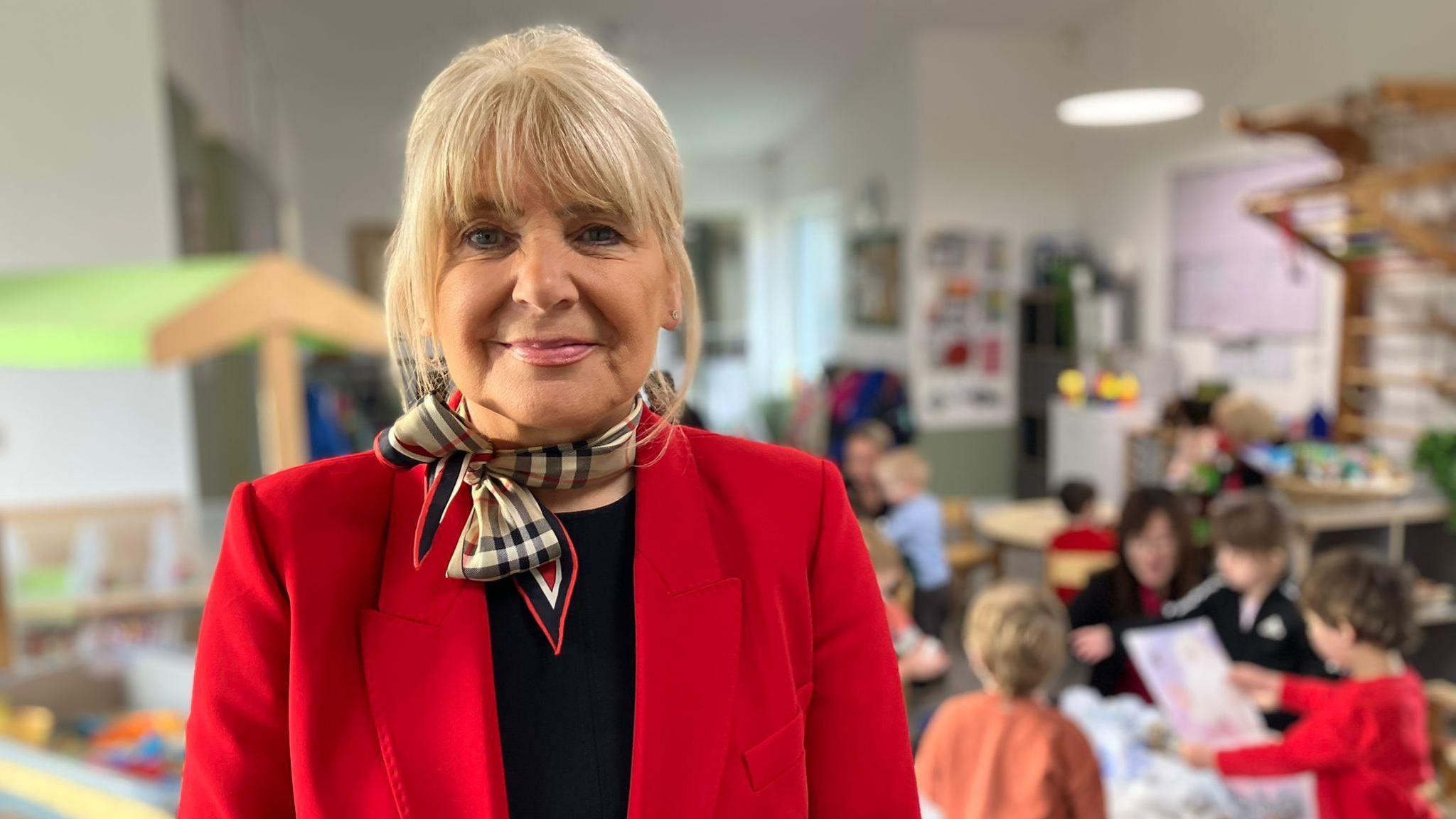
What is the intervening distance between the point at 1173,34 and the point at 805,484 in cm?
592

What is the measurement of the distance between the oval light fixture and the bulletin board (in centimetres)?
69

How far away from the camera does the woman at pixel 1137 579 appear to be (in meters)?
2.43

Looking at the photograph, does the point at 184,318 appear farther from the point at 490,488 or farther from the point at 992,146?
the point at 992,146

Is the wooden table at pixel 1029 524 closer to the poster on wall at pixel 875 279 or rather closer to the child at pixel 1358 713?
the child at pixel 1358 713

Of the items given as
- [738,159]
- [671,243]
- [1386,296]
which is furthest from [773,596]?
[738,159]

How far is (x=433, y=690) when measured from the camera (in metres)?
0.64

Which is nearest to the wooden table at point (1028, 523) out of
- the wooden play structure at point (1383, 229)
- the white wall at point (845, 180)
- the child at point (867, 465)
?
the child at point (867, 465)

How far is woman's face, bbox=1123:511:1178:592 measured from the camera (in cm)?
249

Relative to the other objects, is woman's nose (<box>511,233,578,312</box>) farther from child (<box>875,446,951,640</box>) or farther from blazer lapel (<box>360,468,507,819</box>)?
child (<box>875,446,951,640</box>)

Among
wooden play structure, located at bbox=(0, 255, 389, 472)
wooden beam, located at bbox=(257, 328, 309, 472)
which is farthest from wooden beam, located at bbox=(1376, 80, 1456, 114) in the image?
wooden beam, located at bbox=(257, 328, 309, 472)

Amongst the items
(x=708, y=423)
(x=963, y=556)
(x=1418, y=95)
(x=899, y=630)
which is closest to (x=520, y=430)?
(x=899, y=630)

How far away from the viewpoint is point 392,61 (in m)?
6.93

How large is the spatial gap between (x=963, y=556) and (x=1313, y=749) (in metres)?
2.88

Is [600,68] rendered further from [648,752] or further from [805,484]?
[648,752]
